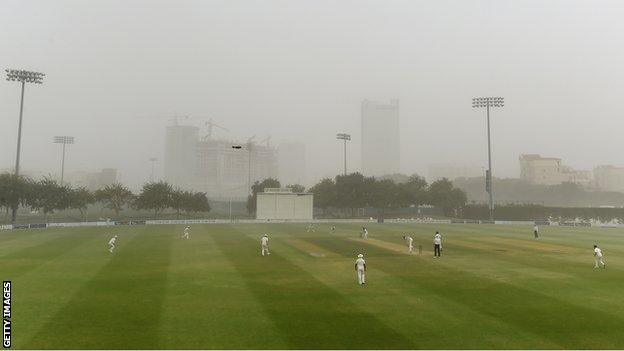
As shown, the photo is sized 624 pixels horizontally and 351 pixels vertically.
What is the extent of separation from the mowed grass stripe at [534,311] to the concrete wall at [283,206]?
242 feet

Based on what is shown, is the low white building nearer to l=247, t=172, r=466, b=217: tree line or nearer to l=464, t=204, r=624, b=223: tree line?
l=247, t=172, r=466, b=217: tree line

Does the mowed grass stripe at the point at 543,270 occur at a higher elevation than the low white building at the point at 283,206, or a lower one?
lower

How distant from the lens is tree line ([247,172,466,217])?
434 ft

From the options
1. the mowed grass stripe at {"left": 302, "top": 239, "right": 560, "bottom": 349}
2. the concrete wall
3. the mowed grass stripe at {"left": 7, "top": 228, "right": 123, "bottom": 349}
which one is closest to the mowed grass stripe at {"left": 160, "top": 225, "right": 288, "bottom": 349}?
the mowed grass stripe at {"left": 7, "top": 228, "right": 123, "bottom": 349}


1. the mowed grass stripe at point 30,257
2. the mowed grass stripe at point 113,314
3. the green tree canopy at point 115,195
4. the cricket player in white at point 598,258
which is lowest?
the mowed grass stripe at point 113,314

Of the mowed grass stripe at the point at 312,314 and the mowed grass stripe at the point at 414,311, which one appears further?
the mowed grass stripe at the point at 414,311

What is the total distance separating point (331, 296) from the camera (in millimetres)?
20844

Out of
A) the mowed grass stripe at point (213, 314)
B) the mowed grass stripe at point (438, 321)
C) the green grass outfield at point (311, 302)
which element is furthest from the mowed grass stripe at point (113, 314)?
the mowed grass stripe at point (438, 321)

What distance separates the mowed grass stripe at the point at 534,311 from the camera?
1489 cm

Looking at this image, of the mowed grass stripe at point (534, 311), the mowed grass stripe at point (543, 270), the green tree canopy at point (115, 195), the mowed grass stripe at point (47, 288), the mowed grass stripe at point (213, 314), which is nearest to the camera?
the mowed grass stripe at point (213, 314)

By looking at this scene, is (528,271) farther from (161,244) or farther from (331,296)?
(161,244)

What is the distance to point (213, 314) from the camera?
1755 centimetres

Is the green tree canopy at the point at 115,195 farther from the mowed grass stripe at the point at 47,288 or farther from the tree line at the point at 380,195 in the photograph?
the mowed grass stripe at the point at 47,288

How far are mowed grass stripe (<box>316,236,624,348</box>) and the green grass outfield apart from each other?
2.1 inches
